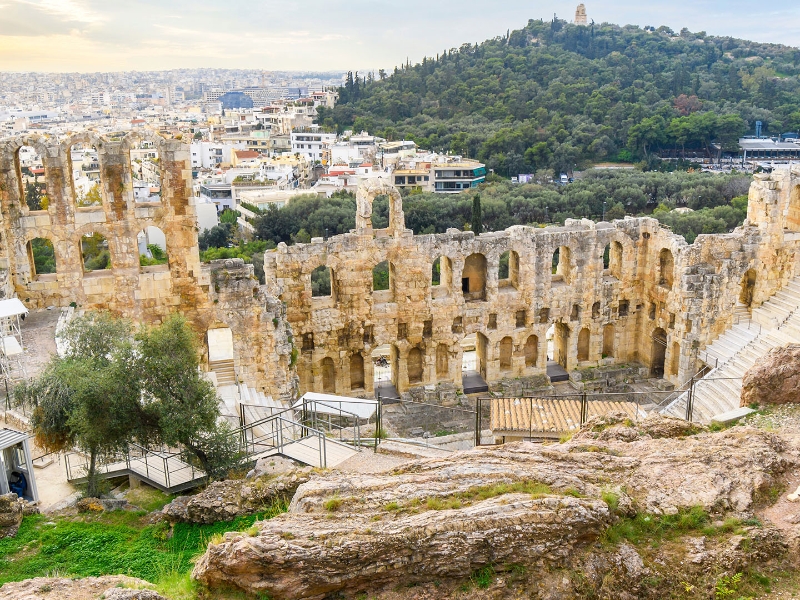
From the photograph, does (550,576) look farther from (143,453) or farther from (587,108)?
(587,108)

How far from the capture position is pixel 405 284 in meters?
30.3

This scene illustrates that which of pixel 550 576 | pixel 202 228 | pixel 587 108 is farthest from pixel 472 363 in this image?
pixel 587 108

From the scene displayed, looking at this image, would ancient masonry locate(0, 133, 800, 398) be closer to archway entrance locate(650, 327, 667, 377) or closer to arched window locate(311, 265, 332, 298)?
archway entrance locate(650, 327, 667, 377)

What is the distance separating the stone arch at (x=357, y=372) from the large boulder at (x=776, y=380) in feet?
54.5

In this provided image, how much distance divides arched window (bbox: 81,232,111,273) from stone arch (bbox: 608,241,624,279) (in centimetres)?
2516

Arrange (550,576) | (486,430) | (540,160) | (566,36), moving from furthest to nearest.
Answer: (566,36)
(540,160)
(486,430)
(550,576)

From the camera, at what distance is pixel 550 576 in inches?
418

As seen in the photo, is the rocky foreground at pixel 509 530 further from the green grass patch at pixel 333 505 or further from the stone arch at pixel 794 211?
the stone arch at pixel 794 211

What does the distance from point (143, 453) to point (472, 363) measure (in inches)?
813

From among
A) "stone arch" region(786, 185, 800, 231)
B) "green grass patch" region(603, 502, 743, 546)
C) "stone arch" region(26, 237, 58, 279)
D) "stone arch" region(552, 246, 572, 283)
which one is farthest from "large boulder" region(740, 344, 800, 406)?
"stone arch" region(26, 237, 58, 279)

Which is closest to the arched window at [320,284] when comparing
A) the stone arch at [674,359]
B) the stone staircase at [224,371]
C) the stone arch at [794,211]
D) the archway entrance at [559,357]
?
the archway entrance at [559,357]

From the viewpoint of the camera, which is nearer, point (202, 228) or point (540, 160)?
point (202, 228)

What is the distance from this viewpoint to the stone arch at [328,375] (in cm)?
3073

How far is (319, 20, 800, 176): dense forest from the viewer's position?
8519 centimetres
